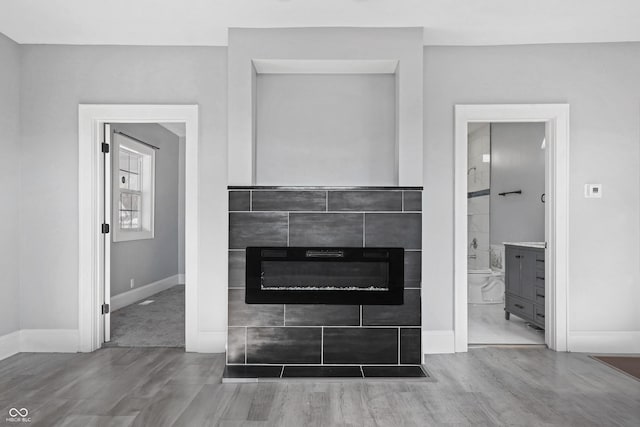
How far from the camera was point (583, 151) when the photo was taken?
3723 mm

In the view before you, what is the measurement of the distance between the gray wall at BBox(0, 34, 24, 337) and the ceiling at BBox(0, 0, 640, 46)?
0.28 m

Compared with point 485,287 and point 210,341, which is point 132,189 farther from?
point 485,287

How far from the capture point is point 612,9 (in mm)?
3133

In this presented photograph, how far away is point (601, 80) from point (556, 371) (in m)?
2.41

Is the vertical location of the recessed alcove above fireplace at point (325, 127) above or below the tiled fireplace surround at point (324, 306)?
above

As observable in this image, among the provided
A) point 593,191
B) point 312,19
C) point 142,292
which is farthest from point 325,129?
point 142,292

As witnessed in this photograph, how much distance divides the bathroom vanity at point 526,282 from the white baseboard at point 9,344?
4532 mm

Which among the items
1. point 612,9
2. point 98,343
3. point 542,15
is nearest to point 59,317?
point 98,343

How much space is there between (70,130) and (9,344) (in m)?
1.81

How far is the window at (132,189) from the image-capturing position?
5340 mm

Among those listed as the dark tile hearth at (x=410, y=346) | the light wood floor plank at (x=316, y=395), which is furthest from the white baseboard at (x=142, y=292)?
the dark tile hearth at (x=410, y=346)

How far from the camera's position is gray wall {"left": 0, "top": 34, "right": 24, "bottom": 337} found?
3.55 meters

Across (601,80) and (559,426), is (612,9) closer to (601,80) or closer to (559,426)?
(601,80)

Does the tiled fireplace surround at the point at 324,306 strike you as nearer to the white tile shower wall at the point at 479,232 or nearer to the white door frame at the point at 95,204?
the white door frame at the point at 95,204
